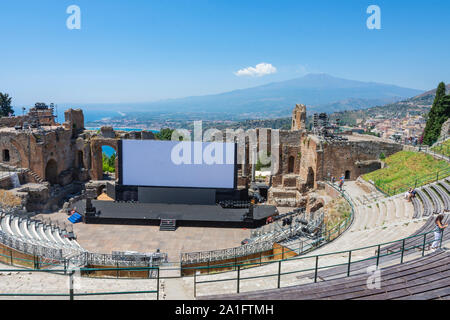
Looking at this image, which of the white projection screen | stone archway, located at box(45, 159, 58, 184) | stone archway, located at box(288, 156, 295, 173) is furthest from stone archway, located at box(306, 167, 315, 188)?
stone archway, located at box(45, 159, 58, 184)

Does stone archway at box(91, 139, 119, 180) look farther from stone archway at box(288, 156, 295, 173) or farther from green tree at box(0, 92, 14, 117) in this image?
green tree at box(0, 92, 14, 117)

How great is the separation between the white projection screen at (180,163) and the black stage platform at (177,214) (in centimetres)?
220

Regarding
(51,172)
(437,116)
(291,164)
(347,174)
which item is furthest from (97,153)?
(437,116)

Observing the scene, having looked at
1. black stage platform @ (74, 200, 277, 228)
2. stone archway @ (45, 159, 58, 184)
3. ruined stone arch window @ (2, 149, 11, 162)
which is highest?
ruined stone arch window @ (2, 149, 11, 162)

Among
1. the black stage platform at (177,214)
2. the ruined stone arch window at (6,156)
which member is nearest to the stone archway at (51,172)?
the ruined stone arch window at (6,156)

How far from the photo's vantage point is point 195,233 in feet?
86.7

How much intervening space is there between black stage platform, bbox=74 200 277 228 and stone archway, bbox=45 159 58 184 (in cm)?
813

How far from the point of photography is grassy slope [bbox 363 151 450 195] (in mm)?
23352

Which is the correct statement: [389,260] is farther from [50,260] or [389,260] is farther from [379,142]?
[379,142]

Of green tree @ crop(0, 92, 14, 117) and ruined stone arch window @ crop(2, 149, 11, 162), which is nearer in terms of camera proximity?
ruined stone arch window @ crop(2, 149, 11, 162)

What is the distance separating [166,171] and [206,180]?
147 inches

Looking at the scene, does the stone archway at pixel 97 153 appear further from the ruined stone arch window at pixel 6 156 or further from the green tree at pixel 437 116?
the green tree at pixel 437 116

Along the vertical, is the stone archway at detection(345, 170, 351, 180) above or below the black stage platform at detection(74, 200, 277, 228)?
above
